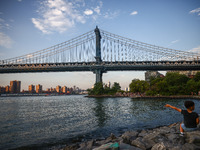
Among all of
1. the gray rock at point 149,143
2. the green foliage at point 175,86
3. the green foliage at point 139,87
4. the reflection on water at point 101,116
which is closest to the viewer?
the gray rock at point 149,143

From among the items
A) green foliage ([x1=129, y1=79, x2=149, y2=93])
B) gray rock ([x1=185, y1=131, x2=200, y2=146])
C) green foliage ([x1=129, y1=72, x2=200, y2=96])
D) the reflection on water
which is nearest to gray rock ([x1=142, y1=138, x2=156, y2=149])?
gray rock ([x1=185, y1=131, x2=200, y2=146])

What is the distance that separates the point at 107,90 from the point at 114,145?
9058 centimetres

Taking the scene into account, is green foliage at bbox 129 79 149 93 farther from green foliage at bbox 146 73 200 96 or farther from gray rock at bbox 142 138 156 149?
gray rock at bbox 142 138 156 149

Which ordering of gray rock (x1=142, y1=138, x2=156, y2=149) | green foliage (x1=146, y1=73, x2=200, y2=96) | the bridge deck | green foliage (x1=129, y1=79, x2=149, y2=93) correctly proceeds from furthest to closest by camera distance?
green foliage (x1=129, y1=79, x2=149, y2=93), the bridge deck, green foliage (x1=146, y1=73, x2=200, y2=96), gray rock (x1=142, y1=138, x2=156, y2=149)

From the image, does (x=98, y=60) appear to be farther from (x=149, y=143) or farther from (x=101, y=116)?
(x=149, y=143)

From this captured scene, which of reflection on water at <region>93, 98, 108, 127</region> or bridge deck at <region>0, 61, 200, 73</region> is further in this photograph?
bridge deck at <region>0, 61, 200, 73</region>

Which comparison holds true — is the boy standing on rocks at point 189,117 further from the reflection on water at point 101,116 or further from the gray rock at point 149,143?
the reflection on water at point 101,116

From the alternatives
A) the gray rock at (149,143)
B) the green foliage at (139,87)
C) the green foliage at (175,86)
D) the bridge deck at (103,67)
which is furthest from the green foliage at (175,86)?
the gray rock at (149,143)

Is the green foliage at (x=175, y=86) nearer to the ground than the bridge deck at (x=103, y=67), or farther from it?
nearer to the ground

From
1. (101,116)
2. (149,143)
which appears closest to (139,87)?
(101,116)

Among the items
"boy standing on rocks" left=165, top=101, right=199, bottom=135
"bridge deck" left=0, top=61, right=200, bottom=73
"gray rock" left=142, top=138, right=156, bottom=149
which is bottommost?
"gray rock" left=142, top=138, right=156, bottom=149

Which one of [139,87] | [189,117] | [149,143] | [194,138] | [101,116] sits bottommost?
[101,116]

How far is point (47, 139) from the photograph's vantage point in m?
8.57

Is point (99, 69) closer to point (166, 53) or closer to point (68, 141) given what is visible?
point (166, 53)
